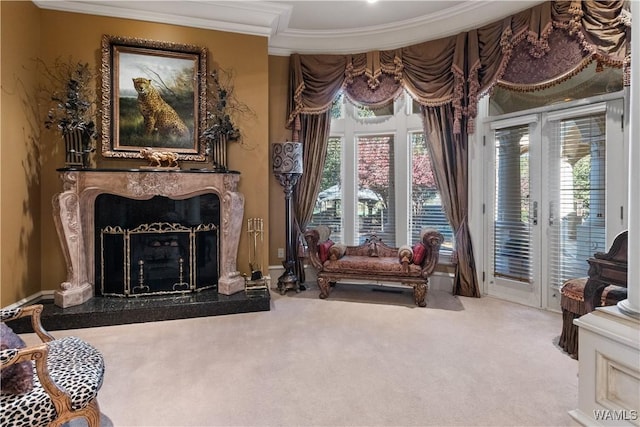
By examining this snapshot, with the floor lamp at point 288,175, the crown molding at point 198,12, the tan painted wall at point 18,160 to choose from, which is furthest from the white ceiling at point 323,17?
the floor lamp at point 288,175

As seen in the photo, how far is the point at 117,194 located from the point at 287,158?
6.23 ft

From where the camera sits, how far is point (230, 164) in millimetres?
4121

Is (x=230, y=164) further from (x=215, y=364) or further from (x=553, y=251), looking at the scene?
(x=553, y=251)

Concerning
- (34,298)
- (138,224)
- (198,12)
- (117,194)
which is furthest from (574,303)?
(34,298)

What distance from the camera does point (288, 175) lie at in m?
4.39

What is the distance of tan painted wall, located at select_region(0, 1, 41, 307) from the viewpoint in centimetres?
310

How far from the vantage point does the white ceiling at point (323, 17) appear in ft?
12.2

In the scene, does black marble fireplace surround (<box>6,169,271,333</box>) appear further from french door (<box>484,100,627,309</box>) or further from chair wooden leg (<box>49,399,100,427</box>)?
french door (<box>484,100,627,309</box>)

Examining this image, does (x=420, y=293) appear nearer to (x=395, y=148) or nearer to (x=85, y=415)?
(x=395, y=148)

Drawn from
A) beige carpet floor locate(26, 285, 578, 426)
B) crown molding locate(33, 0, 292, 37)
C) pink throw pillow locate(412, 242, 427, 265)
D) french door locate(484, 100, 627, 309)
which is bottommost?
beige carpet floor locate(26, 285, 578, 426)

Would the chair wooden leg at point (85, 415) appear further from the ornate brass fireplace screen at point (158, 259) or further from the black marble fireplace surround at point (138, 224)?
the ornate brass fireplace screen at point (158, 259)

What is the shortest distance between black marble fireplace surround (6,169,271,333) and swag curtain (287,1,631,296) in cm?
124

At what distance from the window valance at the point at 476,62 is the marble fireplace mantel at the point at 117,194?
58.1 inches

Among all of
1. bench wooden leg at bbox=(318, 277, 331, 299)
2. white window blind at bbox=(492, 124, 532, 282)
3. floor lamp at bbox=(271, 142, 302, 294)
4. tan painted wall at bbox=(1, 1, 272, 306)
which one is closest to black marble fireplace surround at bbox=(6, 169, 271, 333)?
tan painted wall at bbox=(1, 1, 272, 306)
